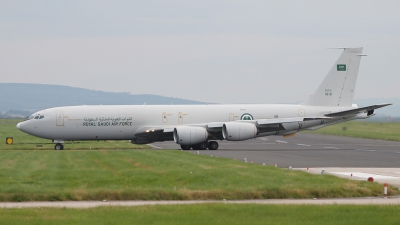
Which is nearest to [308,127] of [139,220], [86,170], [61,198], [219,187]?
[86,170]

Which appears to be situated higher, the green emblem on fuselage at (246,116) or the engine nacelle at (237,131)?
the green emblem on fuselage at (246,116)

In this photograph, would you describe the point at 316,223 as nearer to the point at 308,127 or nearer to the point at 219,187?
the point at 219,187

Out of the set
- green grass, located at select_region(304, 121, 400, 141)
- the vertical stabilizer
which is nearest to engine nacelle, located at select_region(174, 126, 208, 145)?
the vertical stabilizer

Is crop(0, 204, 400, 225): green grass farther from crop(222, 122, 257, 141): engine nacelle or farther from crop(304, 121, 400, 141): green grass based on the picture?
crop(304, 121, 400, 141): green grass

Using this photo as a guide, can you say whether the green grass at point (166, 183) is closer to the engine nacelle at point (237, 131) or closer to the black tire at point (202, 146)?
the engine nacelle at point (237, 131)

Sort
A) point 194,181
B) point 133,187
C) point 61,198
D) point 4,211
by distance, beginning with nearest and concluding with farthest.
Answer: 1. point 4,211
2. point 61,198
3. point 133,187
4. point 194,181

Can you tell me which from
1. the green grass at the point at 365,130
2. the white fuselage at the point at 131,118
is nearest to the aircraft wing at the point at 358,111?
the white fuselage at the point at 131,118

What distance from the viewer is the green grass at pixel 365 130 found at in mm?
74856

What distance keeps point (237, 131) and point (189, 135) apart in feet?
10.7

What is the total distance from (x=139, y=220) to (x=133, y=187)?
6095mm

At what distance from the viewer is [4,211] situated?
1656 centimetres

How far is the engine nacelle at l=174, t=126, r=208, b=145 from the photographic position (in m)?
47.1

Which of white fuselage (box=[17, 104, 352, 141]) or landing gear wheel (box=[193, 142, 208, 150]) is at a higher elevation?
white fuselage (box=[17, 104, 352, 141])

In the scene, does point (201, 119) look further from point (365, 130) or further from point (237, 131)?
point (365, 130)
